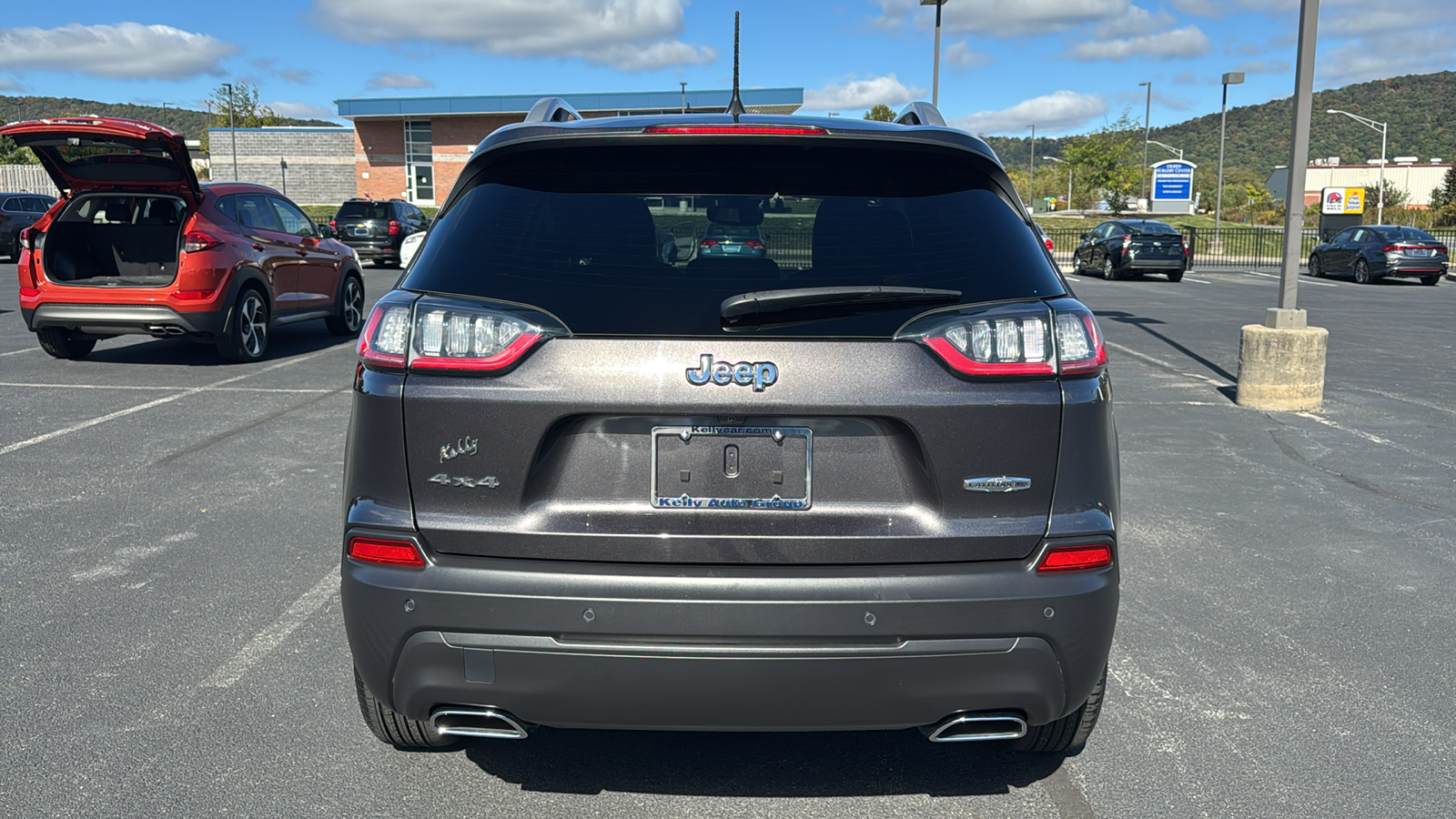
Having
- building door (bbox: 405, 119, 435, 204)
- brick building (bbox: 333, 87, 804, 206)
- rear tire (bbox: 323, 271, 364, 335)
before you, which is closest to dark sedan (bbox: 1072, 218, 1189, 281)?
rear tire (bbox: 323, 271, 364, 335)

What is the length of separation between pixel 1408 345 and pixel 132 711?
15453mm

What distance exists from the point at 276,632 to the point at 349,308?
10.2 m

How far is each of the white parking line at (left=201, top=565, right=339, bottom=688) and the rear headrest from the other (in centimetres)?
783

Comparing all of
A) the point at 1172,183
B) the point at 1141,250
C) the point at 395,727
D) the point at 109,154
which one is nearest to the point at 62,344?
the point at 109,154

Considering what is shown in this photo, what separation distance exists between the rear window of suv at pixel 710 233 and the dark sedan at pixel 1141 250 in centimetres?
2687

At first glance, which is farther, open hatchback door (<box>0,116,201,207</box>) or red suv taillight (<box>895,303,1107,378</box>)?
open hatchback door (<box>0,116,201,207</box>)

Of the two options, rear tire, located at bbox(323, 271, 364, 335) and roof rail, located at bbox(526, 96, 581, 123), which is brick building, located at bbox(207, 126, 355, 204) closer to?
rear tire, located at bbox(323, 271, 364, 335)

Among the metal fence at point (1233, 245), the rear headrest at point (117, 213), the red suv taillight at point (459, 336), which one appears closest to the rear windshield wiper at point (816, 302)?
the red suv taillight at point (459, 336)

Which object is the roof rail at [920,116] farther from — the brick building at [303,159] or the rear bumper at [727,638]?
the brick building at [303,159]

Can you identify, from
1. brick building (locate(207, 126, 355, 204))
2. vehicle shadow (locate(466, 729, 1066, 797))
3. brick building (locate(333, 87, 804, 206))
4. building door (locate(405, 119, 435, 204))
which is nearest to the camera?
vehicle shadow (locate(466, 729, 1066, 797))

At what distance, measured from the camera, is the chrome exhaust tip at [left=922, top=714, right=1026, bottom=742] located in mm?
2727

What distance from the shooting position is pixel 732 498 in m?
2.60

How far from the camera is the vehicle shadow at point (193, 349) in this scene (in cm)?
1148

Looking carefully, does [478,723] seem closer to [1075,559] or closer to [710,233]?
[710,233]
